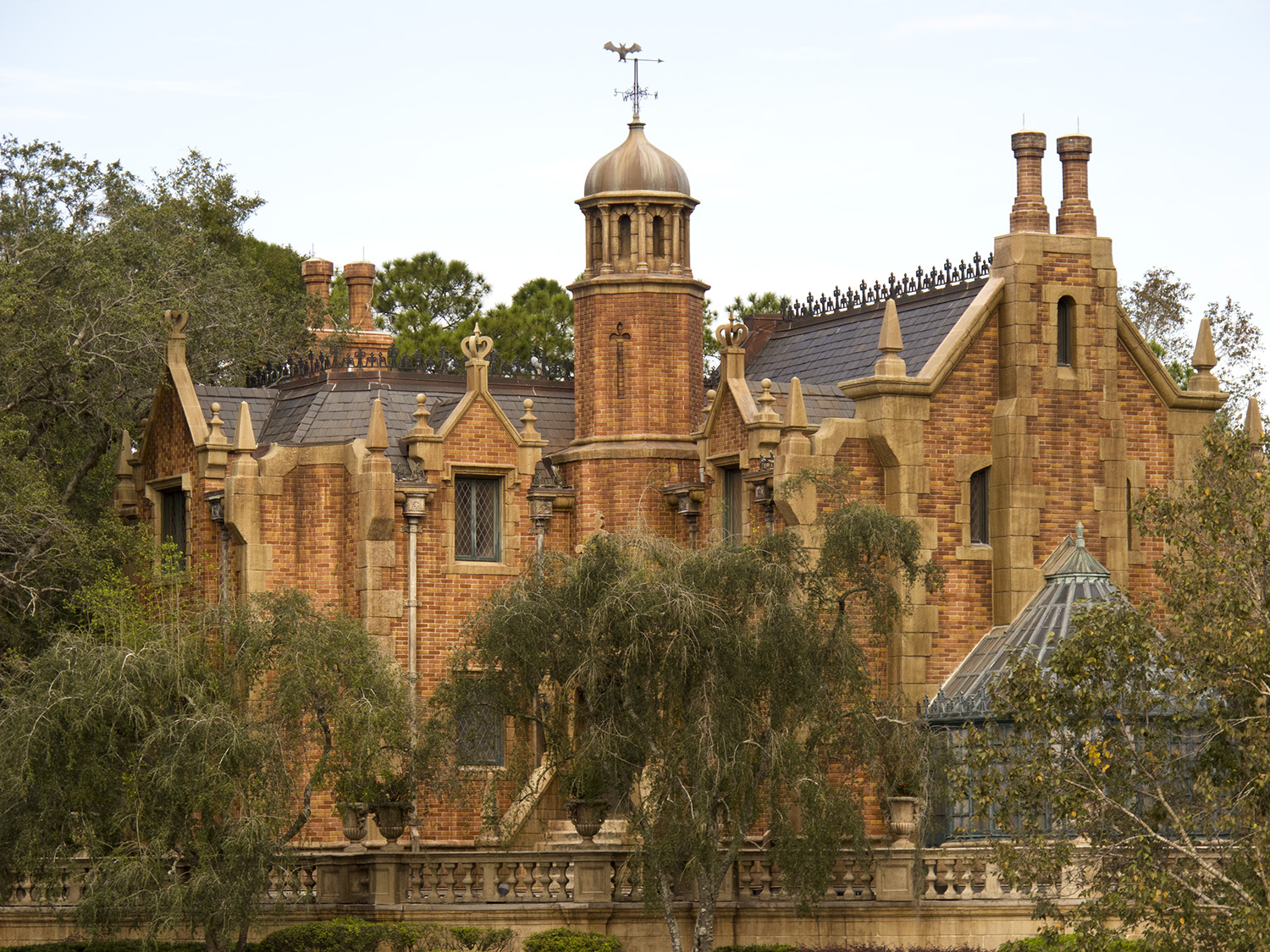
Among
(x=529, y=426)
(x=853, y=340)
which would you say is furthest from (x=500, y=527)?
(x=853, y=340)

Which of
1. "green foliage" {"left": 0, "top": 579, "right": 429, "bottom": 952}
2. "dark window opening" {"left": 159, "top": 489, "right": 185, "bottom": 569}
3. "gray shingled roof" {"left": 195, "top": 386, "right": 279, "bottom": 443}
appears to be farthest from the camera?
"dark window opening" {"left": 159, "top": 489, "right": 185, "bottom": 569}

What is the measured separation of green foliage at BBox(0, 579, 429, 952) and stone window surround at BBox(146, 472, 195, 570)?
779 cm

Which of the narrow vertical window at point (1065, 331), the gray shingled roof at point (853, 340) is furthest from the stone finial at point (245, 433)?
the narrow vertical window at point (1065, 331)

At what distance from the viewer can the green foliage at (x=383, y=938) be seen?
92.5 ft

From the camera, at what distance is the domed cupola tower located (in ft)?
120

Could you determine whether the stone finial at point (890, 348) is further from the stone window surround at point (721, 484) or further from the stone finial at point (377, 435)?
the stone finial at point (377, 435)

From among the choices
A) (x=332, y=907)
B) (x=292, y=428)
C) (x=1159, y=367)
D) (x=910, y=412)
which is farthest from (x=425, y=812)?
(x=1159, y=367)

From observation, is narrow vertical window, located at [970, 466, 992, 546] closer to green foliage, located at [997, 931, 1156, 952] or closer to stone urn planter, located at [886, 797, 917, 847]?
stone urn planter, located at [886, 797, 917, 847]

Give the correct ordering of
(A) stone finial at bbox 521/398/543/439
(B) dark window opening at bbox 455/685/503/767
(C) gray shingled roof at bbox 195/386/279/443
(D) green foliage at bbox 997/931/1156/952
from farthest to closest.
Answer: (C) gray shingled roof at bbox 195/386/279/443
(A) stone finial at bbox 521/398/543/439
(B) dark window opening at bbox 455/685/503/767
(D) green foliage at bbox 997/931/1156/952

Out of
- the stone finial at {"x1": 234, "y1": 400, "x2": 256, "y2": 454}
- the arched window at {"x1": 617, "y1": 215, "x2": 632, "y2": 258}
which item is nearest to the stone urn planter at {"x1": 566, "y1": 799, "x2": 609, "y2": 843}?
the stone finial at {"x1": 234, "y1": 400, "x2": 256, "y2": 454}

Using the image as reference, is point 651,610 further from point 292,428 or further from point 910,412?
point 292,428

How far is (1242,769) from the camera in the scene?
20.5 meters

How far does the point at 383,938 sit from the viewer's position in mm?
28375

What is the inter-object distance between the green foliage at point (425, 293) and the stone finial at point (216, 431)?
2977cm
